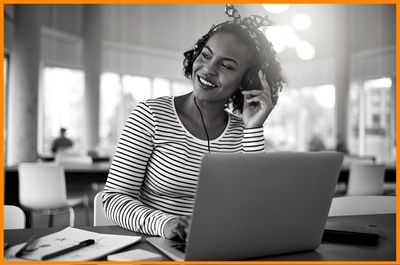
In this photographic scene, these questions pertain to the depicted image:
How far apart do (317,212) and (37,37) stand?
25.3ft

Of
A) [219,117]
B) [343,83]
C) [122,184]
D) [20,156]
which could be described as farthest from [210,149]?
Answer: [343,83]

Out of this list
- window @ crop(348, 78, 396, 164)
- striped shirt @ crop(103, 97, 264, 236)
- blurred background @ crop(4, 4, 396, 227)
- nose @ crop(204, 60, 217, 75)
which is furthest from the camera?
window @ crop(348, 78, 396, 164)

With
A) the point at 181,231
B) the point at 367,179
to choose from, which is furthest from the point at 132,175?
the point at 367,179

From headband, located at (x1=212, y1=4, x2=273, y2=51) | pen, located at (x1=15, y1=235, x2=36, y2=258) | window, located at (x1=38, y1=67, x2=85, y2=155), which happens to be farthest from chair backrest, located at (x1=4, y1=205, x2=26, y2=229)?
window, located at (x1=38, y1=67, x2=85, y2=155)

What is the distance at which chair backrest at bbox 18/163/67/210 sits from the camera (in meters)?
3.52

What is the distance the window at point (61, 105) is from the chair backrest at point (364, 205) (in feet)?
27.5

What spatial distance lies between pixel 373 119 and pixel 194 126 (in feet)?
30.7

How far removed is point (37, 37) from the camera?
7797 millimetres

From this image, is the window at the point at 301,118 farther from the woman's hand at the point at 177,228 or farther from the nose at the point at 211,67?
the woman's hand at the point at 177,228

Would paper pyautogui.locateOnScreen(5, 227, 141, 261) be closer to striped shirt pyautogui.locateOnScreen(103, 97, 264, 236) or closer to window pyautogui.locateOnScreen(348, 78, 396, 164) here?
striped shirt pyautogui.locateOnScreen(103, 97, 264, 236)

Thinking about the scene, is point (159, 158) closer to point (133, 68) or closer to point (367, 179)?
point (367, 179)

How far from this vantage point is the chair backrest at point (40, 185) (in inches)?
139

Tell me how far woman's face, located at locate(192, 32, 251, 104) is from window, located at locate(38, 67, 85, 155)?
27.4ft

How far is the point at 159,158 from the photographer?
1.50 metres
